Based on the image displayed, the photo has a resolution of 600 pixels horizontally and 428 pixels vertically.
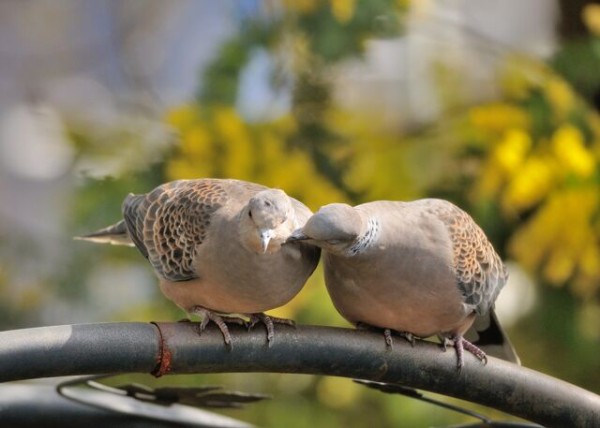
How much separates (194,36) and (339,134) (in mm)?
1604

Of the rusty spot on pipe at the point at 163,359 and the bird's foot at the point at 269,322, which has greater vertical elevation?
the rusty spot on pipe at the point at 163,359

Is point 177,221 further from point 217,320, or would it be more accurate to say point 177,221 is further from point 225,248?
point 217,320

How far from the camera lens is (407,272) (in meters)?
1.68

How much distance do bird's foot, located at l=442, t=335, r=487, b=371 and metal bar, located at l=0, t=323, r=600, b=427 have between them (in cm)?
1

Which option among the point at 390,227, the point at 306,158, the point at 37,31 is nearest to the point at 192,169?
the point at 306,158

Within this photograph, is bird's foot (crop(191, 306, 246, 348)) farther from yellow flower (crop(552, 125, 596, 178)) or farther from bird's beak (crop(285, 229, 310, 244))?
yellow flower (crop(552, 125, 596, 178))

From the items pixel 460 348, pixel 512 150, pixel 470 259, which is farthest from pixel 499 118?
pixel 460 348

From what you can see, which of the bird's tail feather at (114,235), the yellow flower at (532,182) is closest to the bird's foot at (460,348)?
the bird's tail feather at (114,235)

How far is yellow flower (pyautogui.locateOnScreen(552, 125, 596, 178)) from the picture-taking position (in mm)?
2570

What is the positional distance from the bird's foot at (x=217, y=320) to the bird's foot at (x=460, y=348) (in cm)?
32

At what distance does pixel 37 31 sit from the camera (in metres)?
4.94

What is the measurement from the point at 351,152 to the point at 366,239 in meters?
1.44

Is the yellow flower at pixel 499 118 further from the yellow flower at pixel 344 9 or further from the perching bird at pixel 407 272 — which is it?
the perching bird at pixel 407 272

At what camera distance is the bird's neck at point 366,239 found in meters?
1.57
